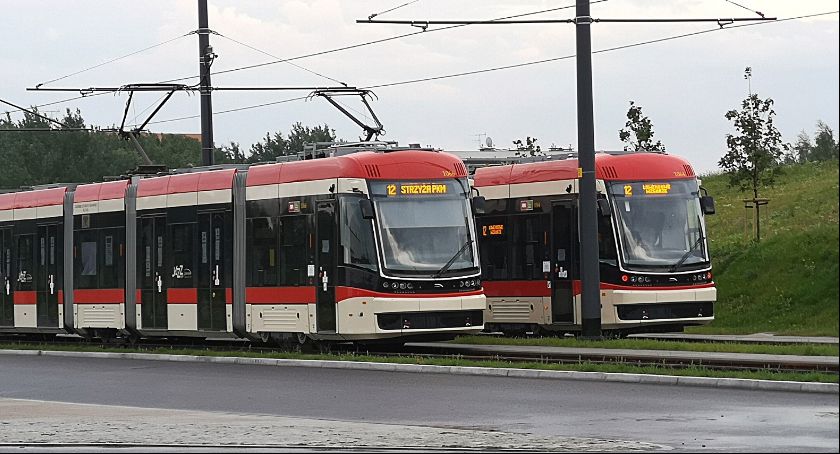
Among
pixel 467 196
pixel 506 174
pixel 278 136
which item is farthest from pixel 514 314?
pixel 278 136

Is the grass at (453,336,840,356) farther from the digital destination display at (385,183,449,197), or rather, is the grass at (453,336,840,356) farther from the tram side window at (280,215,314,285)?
the tram side window at (280,215,314,285)

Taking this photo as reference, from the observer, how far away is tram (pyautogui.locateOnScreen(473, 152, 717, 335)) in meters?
27.8

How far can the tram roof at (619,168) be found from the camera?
92.7 feet

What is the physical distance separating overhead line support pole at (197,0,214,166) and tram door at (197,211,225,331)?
620 centimetres

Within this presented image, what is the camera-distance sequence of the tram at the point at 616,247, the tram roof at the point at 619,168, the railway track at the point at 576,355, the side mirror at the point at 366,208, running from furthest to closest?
the tram roof at the point at 619,168, the tram at the point at 616,247, the side mirror at the point at 366,208, the railway track at the point at 576,355

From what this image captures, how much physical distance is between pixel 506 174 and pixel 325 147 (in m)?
4.31

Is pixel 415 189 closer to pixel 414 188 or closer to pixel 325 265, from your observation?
pixel 414 188

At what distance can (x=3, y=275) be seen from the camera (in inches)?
1433

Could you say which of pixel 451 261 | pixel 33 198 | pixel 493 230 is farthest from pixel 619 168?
pixel 33 198

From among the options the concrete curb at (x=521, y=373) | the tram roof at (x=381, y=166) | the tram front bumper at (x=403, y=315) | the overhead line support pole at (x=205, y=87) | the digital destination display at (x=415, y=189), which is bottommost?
the concrete curb at (x=521, y=373)

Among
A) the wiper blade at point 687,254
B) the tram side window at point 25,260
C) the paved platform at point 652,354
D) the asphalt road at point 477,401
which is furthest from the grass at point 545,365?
the tram side window at point 25,260

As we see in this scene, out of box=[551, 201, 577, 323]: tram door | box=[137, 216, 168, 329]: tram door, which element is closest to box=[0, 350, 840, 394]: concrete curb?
box=[137, 216, 168, 329]: tram door

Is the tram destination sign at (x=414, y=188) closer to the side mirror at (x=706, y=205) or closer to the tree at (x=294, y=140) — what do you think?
the side mirror at (x=706, y=205)

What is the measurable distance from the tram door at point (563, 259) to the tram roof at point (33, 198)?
11.5 metres
